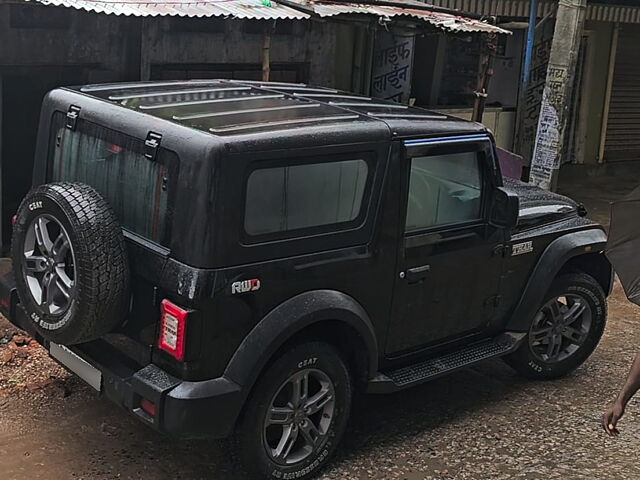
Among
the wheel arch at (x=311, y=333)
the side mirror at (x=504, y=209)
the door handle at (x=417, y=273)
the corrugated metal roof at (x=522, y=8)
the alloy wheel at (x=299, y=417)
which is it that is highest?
the corrugated metal roof at (x=522, y=8)

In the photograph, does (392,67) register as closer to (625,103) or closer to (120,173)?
(625,103)

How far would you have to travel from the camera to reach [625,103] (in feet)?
49.0

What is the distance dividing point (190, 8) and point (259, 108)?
2.91m

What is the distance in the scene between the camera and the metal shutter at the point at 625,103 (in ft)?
48.2

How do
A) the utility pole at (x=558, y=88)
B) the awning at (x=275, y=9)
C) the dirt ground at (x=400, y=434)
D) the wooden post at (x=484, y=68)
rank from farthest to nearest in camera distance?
the wooden post at (x=484, y=68)
the utility pole at (x=558, y=88)
the awning at (x=275, y=9)
the dirt ground at (x=400, y=434)

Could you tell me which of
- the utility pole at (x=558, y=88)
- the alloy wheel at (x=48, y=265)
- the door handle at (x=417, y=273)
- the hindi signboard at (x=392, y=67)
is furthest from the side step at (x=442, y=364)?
the hindi signboard at (x=392, y=67)

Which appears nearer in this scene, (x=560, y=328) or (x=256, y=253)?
(x=256, y=253)

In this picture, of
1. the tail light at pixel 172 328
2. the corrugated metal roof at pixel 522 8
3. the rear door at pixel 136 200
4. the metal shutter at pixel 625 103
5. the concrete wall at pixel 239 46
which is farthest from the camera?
the metal shutter at pixel 625 103

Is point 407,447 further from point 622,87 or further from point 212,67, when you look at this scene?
point 622,87

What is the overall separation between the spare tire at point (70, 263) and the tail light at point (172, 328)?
247 millimetres

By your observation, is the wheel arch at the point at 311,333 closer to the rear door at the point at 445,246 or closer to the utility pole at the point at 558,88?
the rear door at the point at 445,246

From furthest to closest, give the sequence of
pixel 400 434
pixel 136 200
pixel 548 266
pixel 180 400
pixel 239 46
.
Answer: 1. pixel 239 46
2. pixel 548 266
3. pixel 400 434
4. pixel 136 200
5. pixel 180 400

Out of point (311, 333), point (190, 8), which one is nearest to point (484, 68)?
point (190, 8)

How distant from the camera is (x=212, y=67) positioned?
8.76 meters
